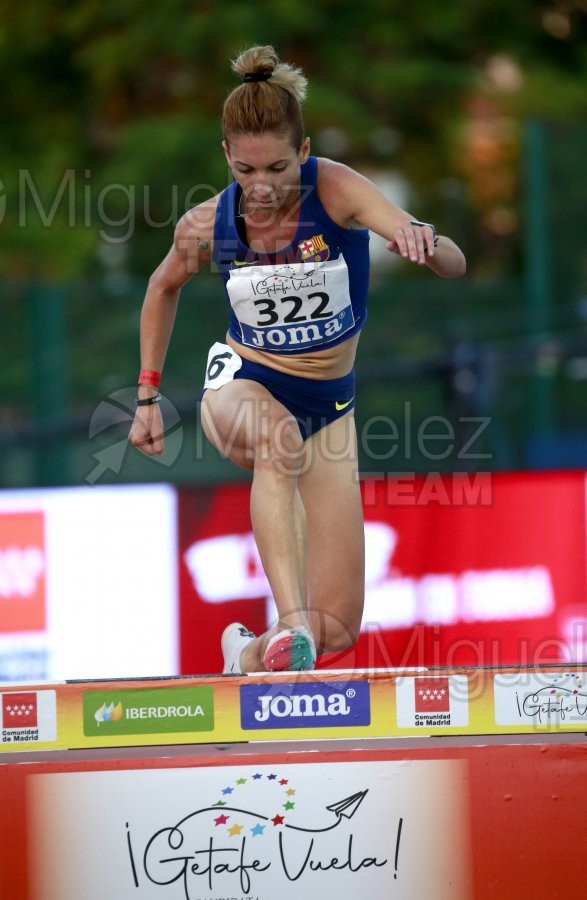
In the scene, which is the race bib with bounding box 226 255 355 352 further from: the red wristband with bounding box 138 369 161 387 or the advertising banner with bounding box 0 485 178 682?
the advertising banner with bounding box 0 485 178 682

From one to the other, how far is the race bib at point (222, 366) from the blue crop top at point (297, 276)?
0.10 meters

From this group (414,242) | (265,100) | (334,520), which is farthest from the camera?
(334,520)

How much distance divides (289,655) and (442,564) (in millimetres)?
2593

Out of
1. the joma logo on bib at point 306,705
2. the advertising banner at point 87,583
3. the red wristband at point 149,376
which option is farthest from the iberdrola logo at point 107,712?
the advertising banner at point 87,583

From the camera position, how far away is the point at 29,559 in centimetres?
629

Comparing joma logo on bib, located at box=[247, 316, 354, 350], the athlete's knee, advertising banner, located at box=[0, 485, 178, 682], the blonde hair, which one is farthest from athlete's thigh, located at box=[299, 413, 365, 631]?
advertising banner, located at box=[0, 485, 178, 682]

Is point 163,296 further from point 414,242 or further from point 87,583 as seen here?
point 87,583

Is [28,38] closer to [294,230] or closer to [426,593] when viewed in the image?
[426,593]

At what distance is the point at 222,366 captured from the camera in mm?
4273

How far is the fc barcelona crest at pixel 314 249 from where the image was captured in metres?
4.03

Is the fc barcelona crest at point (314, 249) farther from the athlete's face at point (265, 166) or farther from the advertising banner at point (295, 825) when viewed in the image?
Result: the advertising banner at point (295, 825)

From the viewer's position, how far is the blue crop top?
4027 millimetres

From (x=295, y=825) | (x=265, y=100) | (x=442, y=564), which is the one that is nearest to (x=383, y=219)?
(x=265, y=100)

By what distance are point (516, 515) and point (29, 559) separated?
2339 mm
